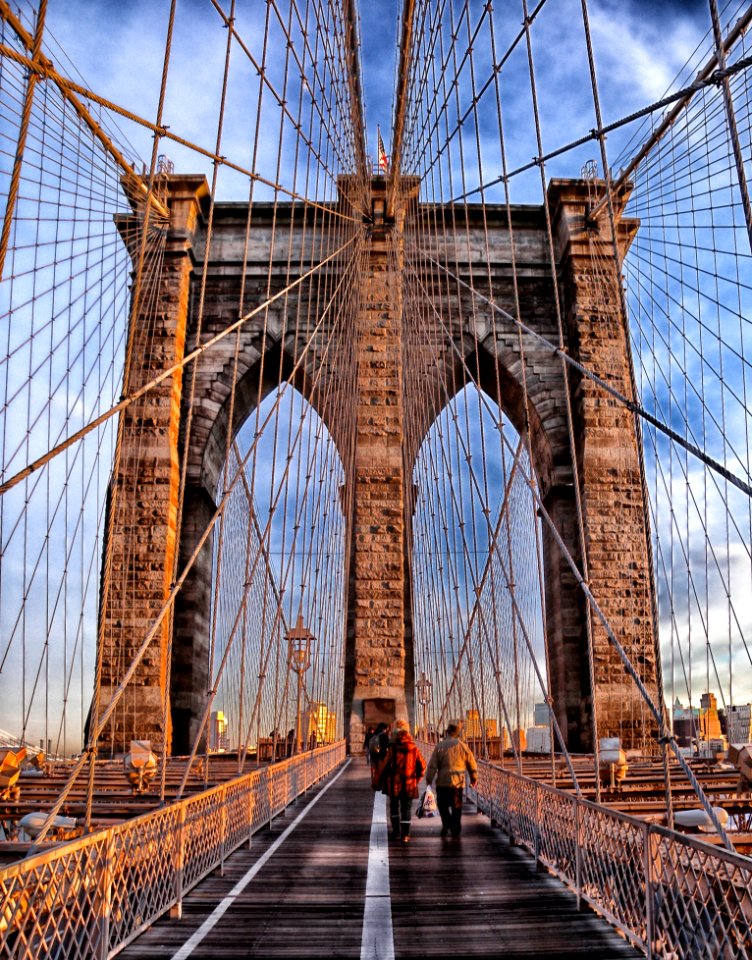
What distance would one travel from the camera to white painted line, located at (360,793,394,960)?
13.1ft

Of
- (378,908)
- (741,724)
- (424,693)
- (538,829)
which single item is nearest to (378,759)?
(538,829)

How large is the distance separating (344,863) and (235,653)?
15.3m

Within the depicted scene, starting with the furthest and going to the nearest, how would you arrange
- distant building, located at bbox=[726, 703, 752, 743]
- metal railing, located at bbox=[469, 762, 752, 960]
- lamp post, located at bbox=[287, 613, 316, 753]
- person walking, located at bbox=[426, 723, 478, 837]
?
distant building, located at bbox=[726, 703, 752, 743] → lamp post, located at bbox=[287, 613, 316, 753] → person walking, located at bbox=[426, 723, 478, 837] → metal railing, located at bbox=[469, 762, 752, 960]

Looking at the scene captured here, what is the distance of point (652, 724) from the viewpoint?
1761cm

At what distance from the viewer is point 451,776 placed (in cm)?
739

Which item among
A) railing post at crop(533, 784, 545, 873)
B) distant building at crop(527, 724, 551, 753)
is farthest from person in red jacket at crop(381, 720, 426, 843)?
distant building at crop(527, 724, 551, 753)

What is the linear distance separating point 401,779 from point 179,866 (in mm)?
A: 2846

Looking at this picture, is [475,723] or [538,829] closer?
[538,829]

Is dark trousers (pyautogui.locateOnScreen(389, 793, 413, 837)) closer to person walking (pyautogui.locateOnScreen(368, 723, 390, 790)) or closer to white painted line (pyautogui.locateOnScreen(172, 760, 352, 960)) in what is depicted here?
person walking (pyautogui.locateOnScreen(368, 723, 390, 790))

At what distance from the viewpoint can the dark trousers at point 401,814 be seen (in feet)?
23.6

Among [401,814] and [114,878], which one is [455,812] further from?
[114,878]

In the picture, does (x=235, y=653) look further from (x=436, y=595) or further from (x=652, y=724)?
(x=652, y=724)

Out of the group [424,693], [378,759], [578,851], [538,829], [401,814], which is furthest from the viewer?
[424,693]

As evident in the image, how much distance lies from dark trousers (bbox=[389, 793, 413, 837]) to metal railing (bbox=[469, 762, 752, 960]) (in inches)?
54.1
